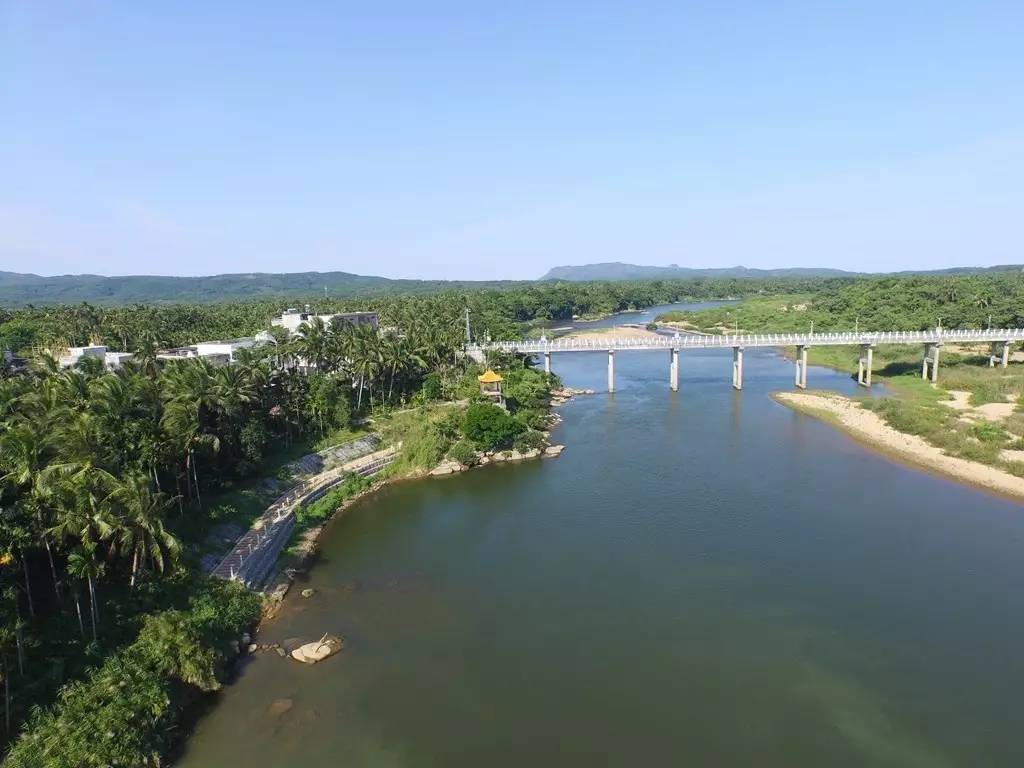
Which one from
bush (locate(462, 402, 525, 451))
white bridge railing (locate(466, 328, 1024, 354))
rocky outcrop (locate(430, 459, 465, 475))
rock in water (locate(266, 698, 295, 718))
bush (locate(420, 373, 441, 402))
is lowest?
rock in water (locate(266, 698, 295, 718))

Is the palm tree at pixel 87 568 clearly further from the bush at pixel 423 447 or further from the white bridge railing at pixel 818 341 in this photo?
the white bridge railing at pixel 818 341

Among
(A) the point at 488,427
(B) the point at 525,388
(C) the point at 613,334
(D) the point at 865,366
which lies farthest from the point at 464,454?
(C) the point at 613,334

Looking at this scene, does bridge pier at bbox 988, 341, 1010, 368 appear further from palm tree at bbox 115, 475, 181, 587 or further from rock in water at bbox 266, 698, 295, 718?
palm tree at bbox 115, 475, 181, 587

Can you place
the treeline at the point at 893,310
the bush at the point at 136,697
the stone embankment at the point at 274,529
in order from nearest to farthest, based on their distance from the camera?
the bush at the point at 136,697 < the stone embankment at the point at 274,529 < the treeline at the point at 893,310

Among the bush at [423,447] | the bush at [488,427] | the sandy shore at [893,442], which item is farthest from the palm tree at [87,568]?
the sandy shore at [893,442]

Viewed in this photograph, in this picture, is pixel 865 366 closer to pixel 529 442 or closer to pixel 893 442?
pixel 893 442

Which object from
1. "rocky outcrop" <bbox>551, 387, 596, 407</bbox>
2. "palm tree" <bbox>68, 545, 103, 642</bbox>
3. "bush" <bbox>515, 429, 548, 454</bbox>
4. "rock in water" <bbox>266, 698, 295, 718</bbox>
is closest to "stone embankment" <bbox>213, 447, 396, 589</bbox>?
"palm tree" <bbox>68, 545, 103, 642</bbox>
